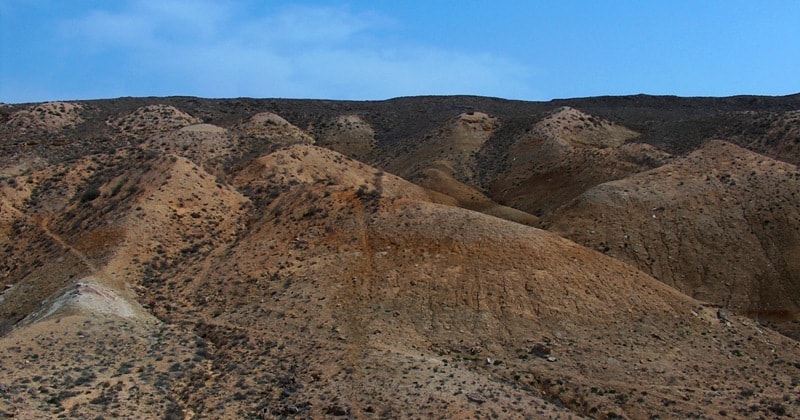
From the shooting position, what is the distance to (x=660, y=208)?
40562mm

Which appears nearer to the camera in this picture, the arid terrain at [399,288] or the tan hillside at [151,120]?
the arid terrain at [399,288]

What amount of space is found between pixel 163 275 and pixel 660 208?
24560 mm

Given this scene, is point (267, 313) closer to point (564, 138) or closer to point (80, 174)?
point (80, 174)

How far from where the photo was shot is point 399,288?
2986 centimetres

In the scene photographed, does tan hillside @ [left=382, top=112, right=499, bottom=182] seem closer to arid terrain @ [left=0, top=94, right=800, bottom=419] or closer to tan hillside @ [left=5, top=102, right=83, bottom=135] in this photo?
arid terrain @ [left=0, top=94, right=800, bottom=419]

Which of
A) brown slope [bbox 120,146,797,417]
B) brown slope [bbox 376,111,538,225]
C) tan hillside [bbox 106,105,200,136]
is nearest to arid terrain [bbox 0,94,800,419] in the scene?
brown slope [bbox 120,146,797,417]

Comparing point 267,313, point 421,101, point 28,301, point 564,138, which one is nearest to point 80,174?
point 28,301

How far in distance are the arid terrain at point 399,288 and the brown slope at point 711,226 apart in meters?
0.12

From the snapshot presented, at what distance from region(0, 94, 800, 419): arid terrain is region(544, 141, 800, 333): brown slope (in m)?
0.12

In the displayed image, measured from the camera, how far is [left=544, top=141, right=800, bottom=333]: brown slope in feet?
115

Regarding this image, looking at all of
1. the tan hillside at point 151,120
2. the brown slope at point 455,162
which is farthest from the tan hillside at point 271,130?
the brown slope at point 455,162

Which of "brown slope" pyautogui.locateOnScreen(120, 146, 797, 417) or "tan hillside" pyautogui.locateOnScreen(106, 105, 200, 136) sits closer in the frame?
"brown slope" pyautogui.locateOnScreen(120, 146, 797, 417)

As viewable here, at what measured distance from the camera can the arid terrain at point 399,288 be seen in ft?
75.5

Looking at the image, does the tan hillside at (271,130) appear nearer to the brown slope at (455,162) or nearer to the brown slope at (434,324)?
the brown slope at (455,162)
